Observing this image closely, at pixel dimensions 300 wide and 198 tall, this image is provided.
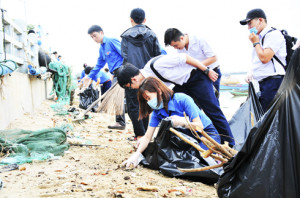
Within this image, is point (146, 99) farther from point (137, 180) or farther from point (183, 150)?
point (137, 180)

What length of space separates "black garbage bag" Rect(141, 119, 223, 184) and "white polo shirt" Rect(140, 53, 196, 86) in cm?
71

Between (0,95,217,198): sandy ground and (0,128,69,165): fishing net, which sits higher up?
(0,128,69,165): fishing net

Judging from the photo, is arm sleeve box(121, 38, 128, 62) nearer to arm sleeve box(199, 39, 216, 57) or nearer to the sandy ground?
arm sleeve box(199, 39, 216, 57)

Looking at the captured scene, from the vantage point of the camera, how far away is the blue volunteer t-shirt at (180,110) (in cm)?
258

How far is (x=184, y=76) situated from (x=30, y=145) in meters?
1.91

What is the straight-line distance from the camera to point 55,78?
876 cm

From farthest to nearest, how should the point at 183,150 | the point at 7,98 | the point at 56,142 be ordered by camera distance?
the point at 7,98 < the point at 56,142 < the point at 183,150

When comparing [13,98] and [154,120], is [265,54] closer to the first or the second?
[154,120]

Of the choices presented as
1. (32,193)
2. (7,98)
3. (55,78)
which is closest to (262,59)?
(32,193)

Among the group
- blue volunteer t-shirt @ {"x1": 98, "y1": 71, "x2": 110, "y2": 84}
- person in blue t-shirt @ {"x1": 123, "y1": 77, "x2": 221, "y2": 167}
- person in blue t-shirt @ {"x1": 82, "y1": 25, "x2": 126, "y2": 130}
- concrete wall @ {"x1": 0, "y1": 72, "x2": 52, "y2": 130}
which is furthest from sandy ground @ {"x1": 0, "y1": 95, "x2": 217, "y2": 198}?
blue volunteer t-shirt @ {"x1": 98, "y1": 71, "x2": 110, "y2": 84}

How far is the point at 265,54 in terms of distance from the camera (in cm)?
280

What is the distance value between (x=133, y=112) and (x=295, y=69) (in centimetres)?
253

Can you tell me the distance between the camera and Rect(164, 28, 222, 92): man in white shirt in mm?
3168

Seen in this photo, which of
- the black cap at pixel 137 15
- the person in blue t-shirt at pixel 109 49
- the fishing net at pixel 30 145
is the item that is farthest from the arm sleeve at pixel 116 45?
the fishing net at pixel 30 145
